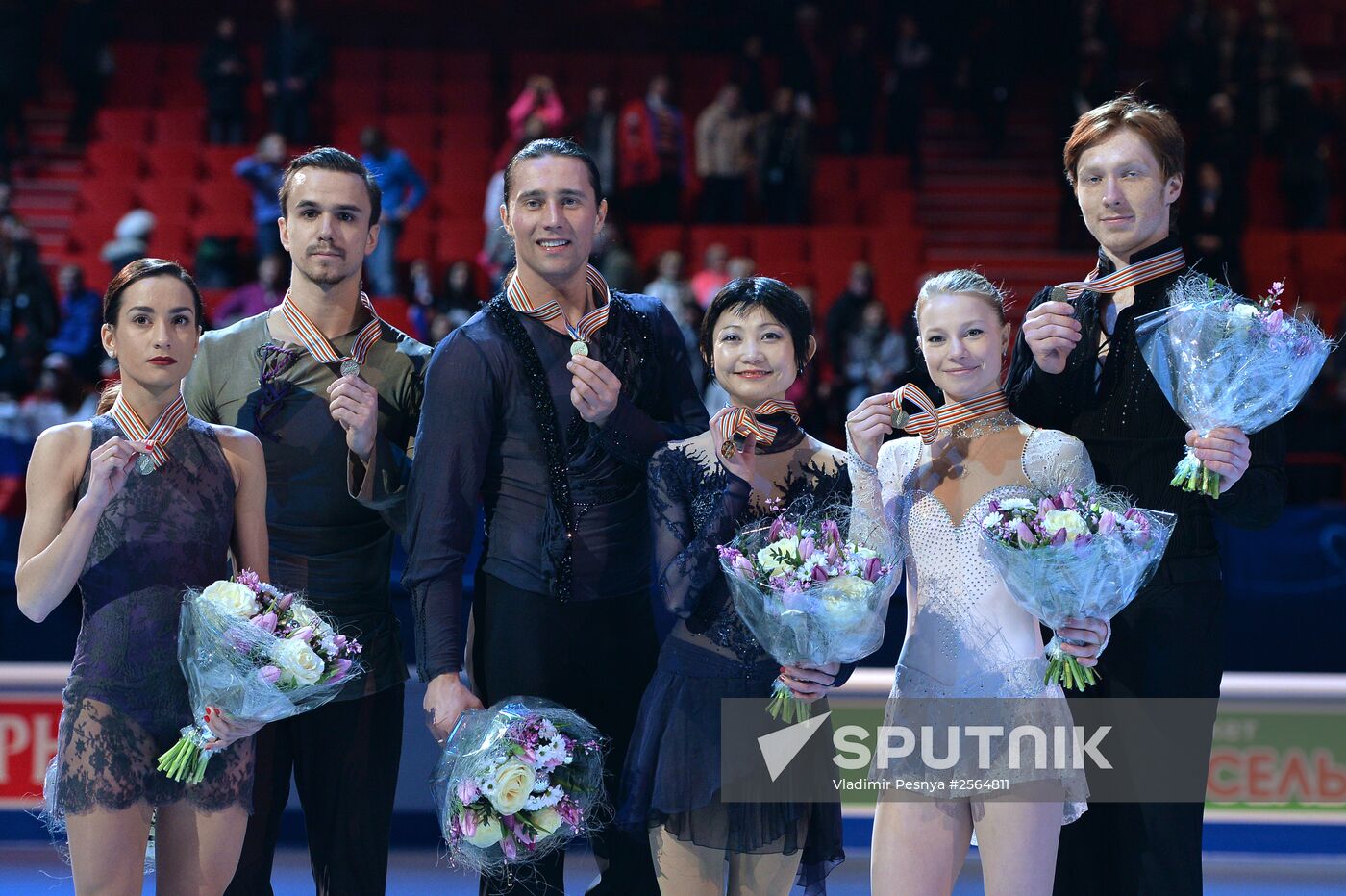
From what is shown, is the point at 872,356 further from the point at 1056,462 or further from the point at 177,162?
the point at 1056,462

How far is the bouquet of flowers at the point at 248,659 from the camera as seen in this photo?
273cm

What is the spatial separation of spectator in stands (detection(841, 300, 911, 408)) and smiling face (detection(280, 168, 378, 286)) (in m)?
5.64

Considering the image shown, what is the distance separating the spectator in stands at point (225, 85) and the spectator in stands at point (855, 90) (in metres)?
4.87

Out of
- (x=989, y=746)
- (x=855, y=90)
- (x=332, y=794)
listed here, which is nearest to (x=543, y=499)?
(x=332, y=794)

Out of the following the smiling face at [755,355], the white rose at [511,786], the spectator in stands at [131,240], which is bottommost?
the white rose at [511,786]

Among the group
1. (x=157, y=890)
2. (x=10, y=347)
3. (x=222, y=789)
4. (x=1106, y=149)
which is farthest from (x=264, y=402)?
(x=10, y=347)

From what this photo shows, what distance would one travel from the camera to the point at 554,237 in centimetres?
306

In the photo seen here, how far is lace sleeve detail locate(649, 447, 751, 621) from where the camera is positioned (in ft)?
9.32

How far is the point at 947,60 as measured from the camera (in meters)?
13.1

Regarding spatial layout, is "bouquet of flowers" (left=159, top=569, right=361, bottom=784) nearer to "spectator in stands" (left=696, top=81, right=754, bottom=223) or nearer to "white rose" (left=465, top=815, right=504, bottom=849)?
"white rose" (left=465, top=815, right=504, bottom=849)

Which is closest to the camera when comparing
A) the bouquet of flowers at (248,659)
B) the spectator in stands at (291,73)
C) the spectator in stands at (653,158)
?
the bouquet of flowers at (248,659)

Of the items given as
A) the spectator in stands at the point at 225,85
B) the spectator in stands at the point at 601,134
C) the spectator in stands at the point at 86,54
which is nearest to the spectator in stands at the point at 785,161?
the spectator in stands at the point at 601,134

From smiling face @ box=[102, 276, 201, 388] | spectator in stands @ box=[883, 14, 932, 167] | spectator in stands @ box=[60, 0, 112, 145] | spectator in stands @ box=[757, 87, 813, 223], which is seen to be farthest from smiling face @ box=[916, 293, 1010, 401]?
spectator in stands @ box=[60, 0, 112, 145]

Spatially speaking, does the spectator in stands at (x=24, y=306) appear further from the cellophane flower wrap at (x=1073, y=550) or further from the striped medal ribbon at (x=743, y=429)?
the cellophane flower wrap at (x=1073, y=550)
